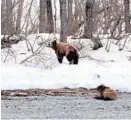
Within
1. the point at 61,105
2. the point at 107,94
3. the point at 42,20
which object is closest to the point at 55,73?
the point at 107,94

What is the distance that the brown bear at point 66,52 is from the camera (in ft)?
49.6

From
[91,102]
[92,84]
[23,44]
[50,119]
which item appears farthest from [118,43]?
[50,119]

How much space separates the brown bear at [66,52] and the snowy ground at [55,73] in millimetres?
291

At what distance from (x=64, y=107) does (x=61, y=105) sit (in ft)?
0.87

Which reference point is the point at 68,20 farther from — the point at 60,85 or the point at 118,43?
the point at 60,85

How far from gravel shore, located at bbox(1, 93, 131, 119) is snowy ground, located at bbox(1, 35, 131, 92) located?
1236mm

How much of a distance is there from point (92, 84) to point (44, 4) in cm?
960

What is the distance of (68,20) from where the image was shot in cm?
1942

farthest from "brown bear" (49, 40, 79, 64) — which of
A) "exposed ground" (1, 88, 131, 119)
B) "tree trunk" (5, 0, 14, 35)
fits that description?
"exposed ground" (1, 88, 131, 119)

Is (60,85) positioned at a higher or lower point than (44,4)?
lower

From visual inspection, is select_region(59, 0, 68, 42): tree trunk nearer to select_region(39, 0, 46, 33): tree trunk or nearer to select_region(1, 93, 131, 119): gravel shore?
select_region(39, 0, 46, 33): tree trunk

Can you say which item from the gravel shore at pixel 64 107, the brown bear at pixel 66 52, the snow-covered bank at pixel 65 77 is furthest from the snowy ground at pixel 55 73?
the gravel shore at pixel 64 107

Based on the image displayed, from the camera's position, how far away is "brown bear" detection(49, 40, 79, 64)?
15.1 meters

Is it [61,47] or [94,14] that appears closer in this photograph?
[61,47]
